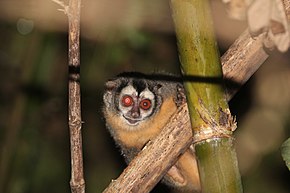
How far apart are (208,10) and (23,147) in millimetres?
3910

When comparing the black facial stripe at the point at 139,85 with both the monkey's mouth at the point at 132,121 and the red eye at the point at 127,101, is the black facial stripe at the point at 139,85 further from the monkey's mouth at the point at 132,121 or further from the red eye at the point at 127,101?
the monkey's mouth at the point at 132,121

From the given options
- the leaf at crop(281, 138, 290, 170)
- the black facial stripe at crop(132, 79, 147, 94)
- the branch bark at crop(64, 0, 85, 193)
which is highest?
the black facial stripe at crop(132, 79, 147, 94)

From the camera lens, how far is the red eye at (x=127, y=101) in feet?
16.2

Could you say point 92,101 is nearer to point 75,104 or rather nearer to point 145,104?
point 145,104

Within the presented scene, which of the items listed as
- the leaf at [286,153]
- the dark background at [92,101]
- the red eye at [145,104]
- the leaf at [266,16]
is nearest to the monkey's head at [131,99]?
the red eye at [145,104]

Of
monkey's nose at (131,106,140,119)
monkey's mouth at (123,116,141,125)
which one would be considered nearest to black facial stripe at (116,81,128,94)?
monkey's nose at (131,106,140,119)

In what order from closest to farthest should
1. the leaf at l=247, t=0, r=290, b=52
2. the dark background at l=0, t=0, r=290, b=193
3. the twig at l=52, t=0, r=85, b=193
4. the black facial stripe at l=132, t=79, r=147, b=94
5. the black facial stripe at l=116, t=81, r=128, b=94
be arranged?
the leaf at l=247, t=0, r=290, b=52
the twig at l=52, t=0, r=85, b=193
the black facial stripe at l=132, t=79, r=147, b=94
the black facial stripe at l=116, t=81, r=128, b=94
the dark background at l=0, t=0, r=290, b=193

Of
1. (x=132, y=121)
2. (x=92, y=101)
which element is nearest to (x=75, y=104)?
(x=132, y=121)

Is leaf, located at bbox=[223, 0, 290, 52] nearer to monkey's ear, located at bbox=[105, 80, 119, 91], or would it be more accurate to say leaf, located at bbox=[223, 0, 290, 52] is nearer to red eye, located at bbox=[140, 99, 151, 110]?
red eye, located at bbox=[140, 99, 151, 110]

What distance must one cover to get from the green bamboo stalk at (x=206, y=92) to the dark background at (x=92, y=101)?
8.45ft

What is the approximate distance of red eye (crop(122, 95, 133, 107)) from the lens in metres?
4.94

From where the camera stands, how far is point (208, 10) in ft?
6.89

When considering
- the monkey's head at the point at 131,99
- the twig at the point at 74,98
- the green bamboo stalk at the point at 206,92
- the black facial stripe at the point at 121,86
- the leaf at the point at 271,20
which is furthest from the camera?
the black facial stripe at the point at 121,86

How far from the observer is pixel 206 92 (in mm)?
2117
